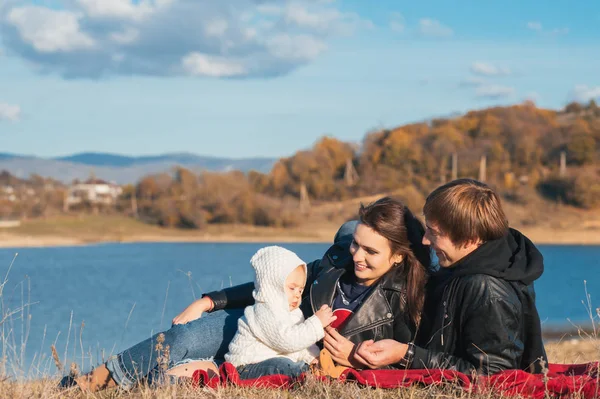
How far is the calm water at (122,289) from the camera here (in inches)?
585

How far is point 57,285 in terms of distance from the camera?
30266 mm

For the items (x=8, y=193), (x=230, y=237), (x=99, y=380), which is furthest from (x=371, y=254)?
(x=8, y=193)

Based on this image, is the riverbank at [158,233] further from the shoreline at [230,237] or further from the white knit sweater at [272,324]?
the white knit sweater at [272,324]

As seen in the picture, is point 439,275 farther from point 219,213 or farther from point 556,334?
point 219,213

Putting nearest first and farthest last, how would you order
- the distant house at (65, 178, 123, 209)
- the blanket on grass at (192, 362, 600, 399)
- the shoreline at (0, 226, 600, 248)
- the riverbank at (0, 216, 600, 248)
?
the blanket on grass at (192, 362, 600, 399) → the shoreline at (0, 226, 600, 248) → the riverbank at (0, 216, 600, 248) → the distant house at (65, 178, 123, 209)

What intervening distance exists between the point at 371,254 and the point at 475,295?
70 cm

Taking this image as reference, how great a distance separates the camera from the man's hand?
402cm

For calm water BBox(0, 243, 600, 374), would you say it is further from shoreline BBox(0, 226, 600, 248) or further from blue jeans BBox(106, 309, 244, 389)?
shoreline BBox(0, 226, 600, 248)

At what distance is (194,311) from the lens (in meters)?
4.67

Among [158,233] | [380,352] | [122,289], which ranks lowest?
[158,233]

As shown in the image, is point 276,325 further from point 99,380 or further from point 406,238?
point 99,380

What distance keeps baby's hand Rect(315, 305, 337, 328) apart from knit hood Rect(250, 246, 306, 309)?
0.68 feet

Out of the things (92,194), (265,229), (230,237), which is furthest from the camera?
(92,194)

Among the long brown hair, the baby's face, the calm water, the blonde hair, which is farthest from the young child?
the calm water
